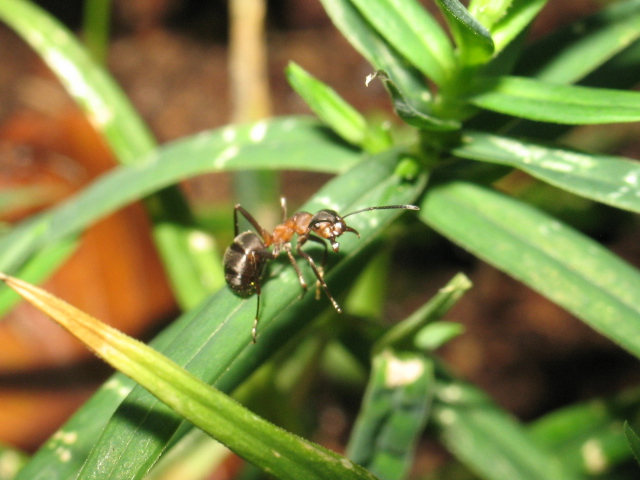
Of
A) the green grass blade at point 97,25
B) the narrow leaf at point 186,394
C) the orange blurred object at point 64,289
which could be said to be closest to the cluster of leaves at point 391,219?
the narrow leaf at point 186,394

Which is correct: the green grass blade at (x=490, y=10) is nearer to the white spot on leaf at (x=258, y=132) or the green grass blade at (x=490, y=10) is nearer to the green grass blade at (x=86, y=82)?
the white spot on leaf at (x=258, y=132)

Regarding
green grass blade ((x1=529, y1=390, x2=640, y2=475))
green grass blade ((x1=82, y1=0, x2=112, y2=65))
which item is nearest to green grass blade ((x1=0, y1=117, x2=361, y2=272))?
green grass blade ((x1=529, y1=390, x2=640, y2=475))

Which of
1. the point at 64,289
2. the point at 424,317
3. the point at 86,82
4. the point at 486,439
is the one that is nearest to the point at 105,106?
the point at 86,82

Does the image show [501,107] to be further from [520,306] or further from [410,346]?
[520,306]

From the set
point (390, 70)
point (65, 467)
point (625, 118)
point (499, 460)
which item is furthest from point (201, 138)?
point (499, 460)

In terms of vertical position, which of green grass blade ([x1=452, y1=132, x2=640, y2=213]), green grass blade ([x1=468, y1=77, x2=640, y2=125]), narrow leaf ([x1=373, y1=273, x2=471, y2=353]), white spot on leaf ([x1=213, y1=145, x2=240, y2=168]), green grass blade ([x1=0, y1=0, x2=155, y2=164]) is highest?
green grass blade ([x1=0, y1=0, x2=155, y2=164])

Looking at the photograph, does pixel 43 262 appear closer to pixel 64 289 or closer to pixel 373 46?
pixel 64 289

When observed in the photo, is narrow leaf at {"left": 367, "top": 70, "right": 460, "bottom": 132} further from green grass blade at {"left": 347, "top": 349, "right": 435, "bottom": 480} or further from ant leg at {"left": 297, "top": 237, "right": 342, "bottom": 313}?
green grass blade at {"left": 347, "top": 349, "right": 435, "bottom": 480}
